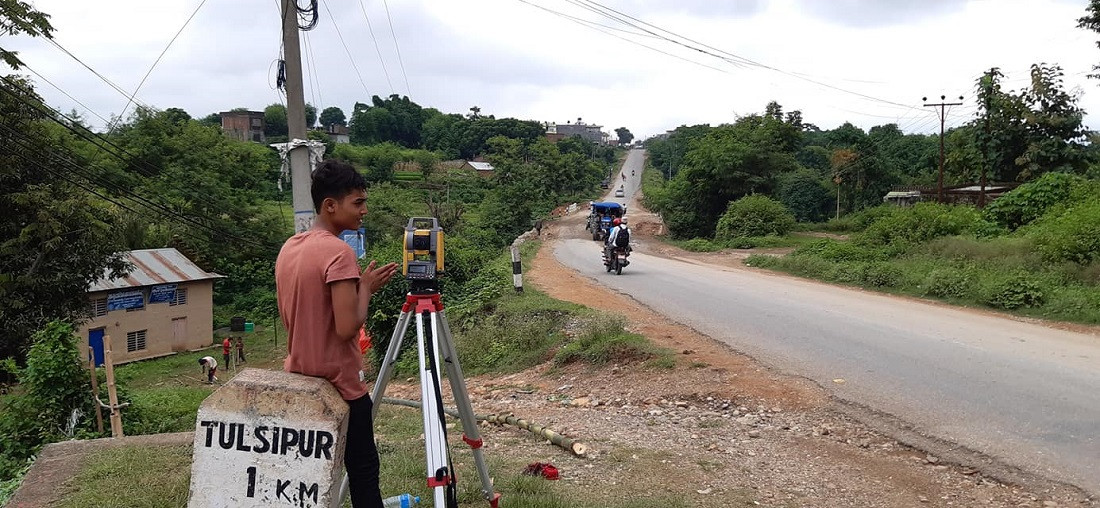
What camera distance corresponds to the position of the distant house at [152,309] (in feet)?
80.7

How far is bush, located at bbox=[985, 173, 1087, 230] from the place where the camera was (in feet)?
54.5

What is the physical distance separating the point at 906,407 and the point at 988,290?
6.28 meters

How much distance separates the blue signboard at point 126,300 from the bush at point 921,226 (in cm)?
2341

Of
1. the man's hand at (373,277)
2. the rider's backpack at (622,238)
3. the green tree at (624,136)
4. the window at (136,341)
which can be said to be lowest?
the window at (136,341)

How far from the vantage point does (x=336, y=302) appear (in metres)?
2.46

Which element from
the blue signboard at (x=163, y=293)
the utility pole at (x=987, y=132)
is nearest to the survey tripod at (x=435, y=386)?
the utility pole at (x=987, y=132)

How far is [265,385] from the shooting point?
2389 mm

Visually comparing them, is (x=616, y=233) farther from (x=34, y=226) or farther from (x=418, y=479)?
(x=418, y=479)

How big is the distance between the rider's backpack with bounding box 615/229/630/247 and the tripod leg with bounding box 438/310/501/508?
502 inches

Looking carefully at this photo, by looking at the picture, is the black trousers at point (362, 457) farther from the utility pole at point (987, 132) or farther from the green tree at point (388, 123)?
the green tree at point (388, 123)

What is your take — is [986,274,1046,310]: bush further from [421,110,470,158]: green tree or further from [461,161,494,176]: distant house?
[421,110,470,158]: green tree

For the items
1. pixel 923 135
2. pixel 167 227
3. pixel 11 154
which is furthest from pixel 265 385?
pixel 923 135

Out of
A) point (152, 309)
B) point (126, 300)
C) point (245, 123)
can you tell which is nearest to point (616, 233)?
point (126, 300)

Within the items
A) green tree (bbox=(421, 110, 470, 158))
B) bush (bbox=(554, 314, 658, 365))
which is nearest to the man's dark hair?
bush (bbox=(554, 314, 658, 365))
